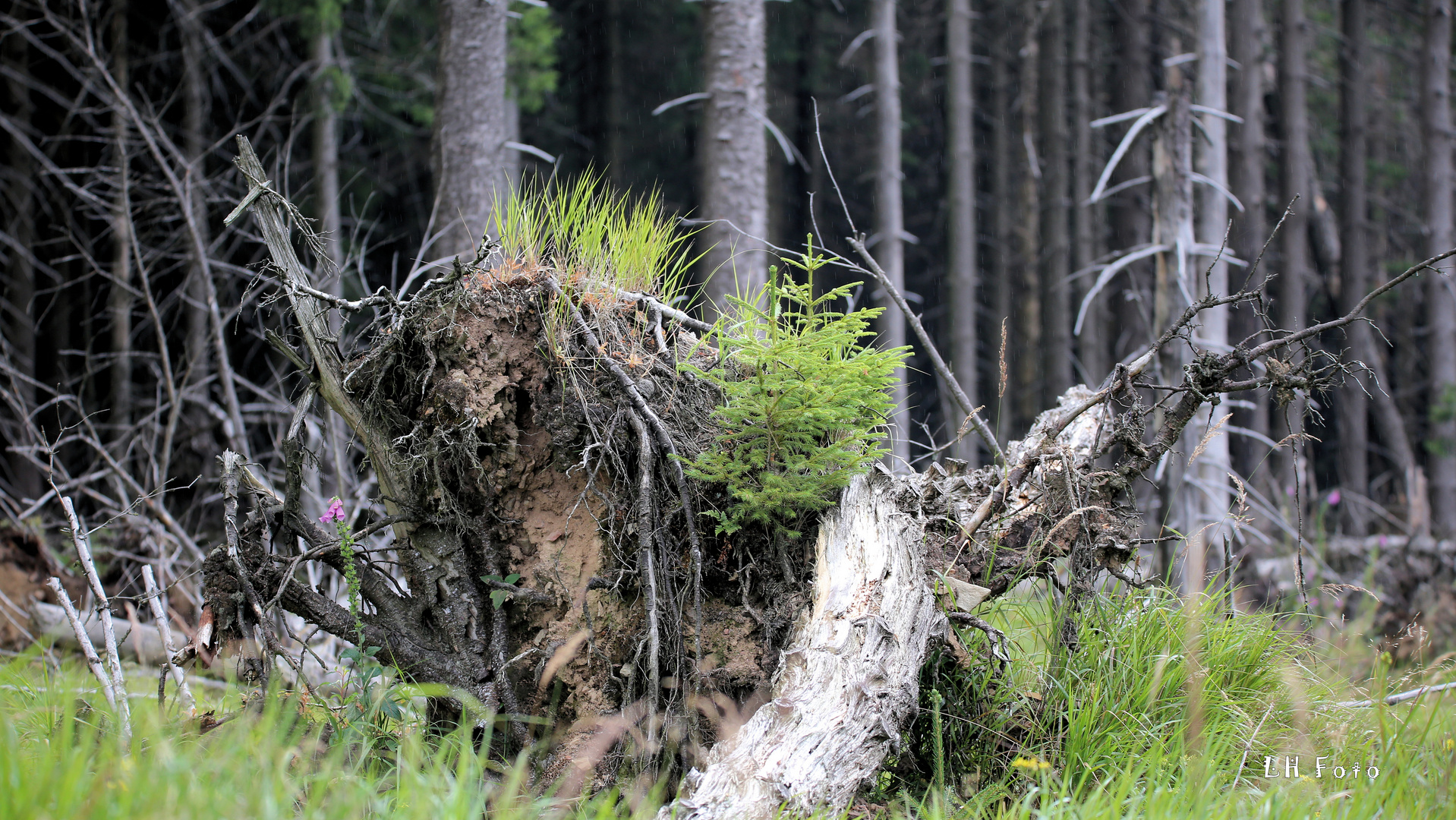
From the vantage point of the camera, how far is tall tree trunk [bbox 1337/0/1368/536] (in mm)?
13188

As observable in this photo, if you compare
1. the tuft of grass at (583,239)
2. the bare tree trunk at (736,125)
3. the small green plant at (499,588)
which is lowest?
the small green plant at (499,588)

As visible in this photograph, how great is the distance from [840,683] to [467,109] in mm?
5863

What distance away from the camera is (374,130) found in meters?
10.6

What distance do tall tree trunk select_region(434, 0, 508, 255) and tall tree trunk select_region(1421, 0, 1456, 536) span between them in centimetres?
1278

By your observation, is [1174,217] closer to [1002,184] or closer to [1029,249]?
[1029,249]

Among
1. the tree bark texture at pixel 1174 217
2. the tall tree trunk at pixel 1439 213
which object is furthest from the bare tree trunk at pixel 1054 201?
the tree bark texture at pixel 1174 217

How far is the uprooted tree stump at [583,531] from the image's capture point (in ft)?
9.38

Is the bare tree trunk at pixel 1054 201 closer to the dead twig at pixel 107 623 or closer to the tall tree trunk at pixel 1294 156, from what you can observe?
the tall tree trunk at pixel 1294 156

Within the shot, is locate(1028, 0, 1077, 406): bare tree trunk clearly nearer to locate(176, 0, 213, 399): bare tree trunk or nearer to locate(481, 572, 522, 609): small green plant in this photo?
locate(176, 0, 213, 399): bare tree trunk

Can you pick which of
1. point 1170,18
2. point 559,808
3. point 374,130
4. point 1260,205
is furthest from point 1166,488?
point 1170,18

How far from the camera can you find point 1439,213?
12047 millimetres

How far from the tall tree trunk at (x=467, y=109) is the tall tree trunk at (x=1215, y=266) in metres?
5.59

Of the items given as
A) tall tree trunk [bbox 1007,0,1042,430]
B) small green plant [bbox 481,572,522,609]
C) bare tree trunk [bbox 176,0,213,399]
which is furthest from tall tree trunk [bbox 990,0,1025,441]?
small green plant [bbox 481,572,522,609]

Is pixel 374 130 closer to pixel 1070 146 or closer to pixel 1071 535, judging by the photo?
pixel 1071 535
